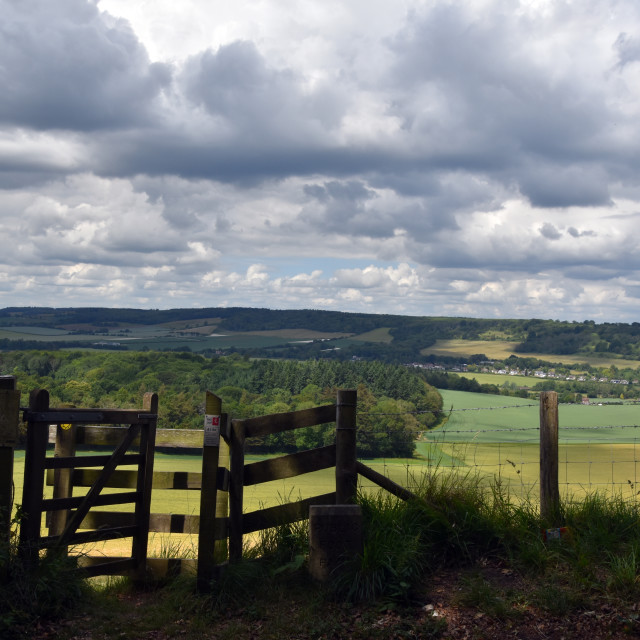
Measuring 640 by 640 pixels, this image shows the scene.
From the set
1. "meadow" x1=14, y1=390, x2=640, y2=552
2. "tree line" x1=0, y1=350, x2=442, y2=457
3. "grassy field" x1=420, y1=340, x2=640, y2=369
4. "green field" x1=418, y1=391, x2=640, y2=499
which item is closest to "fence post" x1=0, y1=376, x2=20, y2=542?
"meadow" x1=14, y1=390, x2=640, y2=552

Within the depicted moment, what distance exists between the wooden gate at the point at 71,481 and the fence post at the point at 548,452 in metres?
4.20

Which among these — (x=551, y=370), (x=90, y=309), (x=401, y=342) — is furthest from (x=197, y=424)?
(x=90, y=309)

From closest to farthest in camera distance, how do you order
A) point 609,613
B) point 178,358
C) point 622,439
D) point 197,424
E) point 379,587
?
point 609,613 → point 379,587 → point 197,424 → point 622,439 → point 178,358

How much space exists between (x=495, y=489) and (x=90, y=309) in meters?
175

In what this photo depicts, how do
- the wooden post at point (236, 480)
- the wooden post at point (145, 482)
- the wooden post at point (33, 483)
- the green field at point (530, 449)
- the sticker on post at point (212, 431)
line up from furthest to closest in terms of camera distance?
the green field at point (530, 449), the wooden post at point (145, 482), the wooden post at point (236, 480), the sticker on post at point (212, 431), the wooden post at point (33, 483)

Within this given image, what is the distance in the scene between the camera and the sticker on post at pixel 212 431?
6.88m

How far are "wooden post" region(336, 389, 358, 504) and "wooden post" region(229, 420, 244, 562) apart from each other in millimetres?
988

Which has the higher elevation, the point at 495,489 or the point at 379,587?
the point at 495,489

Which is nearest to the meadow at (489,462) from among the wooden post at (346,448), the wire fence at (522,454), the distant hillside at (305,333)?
the wire fence at (522,454)

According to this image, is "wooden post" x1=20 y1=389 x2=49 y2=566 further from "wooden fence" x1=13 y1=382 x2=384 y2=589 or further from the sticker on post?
the sticker on post

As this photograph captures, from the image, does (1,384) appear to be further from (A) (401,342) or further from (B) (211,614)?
(A) (401,342)

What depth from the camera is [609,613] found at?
18.8ft

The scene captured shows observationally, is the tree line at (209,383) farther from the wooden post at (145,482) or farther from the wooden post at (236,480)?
the wooden post at (236,480)

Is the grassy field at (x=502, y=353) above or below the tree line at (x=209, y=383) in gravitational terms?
above
